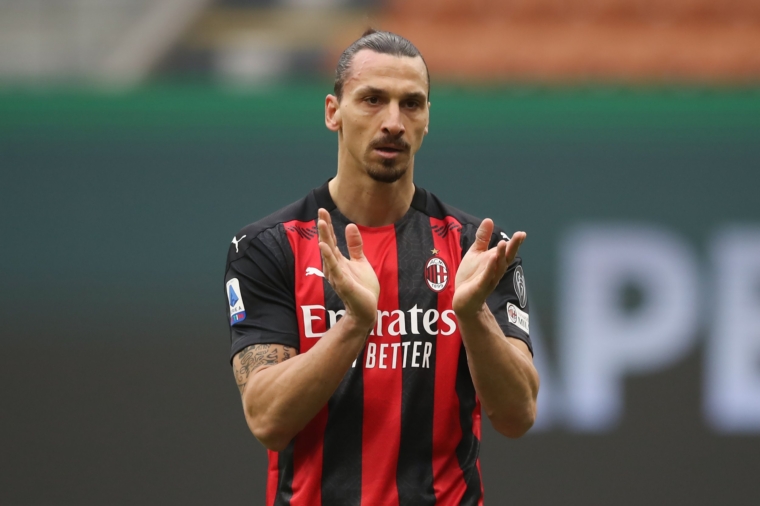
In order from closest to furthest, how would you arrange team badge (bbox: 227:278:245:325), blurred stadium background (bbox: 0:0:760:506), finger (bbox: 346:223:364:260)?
1. finger (bbox: 346:223:364:260)
2. team badge (bbox: 227:278:245:325)
3. blurred stadium background (bbox: 0:0:760:506)

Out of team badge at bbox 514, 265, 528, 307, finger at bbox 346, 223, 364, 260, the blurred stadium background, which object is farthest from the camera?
the blurred stadium background

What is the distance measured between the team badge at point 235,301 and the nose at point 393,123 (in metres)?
0.62

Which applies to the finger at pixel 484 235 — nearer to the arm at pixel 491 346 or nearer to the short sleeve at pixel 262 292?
the arm at pixel 491 346

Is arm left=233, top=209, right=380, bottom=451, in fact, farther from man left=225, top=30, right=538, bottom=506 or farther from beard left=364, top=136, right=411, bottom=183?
beard left=364, top=136, right=411, bottom=183

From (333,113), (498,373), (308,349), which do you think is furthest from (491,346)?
(333,113)

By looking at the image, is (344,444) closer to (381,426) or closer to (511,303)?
(381,426)

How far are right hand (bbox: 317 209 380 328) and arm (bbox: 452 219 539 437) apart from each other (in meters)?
0.22

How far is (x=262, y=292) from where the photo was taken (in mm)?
2766

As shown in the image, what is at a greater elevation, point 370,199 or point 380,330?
point 370,199

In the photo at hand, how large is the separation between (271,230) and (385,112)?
49cm

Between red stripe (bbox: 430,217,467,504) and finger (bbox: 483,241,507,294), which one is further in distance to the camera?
red stripe (bbox: 430,217,467,504)

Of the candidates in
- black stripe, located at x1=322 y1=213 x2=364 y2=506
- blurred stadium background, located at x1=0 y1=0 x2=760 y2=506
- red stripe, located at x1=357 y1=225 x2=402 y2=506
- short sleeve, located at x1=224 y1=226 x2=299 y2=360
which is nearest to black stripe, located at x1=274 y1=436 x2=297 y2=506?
black stripe, located at x1=322 y1=213 x2=364 y2=506

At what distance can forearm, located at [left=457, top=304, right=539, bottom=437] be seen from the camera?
2504 mm

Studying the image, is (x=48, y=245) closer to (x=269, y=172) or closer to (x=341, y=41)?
(x=269, y=172)
